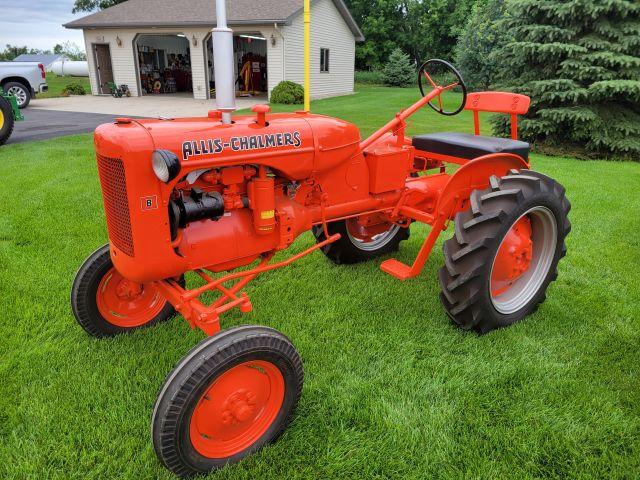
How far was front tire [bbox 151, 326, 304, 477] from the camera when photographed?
75.7 inches

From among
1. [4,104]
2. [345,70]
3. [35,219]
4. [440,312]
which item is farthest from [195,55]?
[440,312]

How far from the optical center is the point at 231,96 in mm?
2277

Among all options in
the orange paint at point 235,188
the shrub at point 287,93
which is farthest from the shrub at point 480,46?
the orange paint at point 235,188

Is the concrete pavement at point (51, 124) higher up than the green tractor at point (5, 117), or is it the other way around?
the green tractor at point (5, 117)

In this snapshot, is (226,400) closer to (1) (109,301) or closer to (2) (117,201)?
(2) (117,201)

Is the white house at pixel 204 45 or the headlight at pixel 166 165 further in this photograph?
the white house at pixel 204 45

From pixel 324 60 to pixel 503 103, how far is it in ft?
58.3

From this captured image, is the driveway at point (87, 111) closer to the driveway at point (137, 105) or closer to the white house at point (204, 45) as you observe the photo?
the driveway at point (137, 105)

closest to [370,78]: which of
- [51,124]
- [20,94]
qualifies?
[20,94]

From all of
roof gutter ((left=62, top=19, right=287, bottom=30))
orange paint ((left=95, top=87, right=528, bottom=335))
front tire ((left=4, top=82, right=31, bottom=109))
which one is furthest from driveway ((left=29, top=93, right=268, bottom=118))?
orange paint ((left=95, top=87, right=528, bottom=335))

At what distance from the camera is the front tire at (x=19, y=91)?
1325 centimetres

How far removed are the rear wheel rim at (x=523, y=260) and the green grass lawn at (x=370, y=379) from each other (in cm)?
21

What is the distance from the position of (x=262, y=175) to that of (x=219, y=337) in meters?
0.87

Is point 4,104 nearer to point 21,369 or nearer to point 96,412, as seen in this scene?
point 21,369
